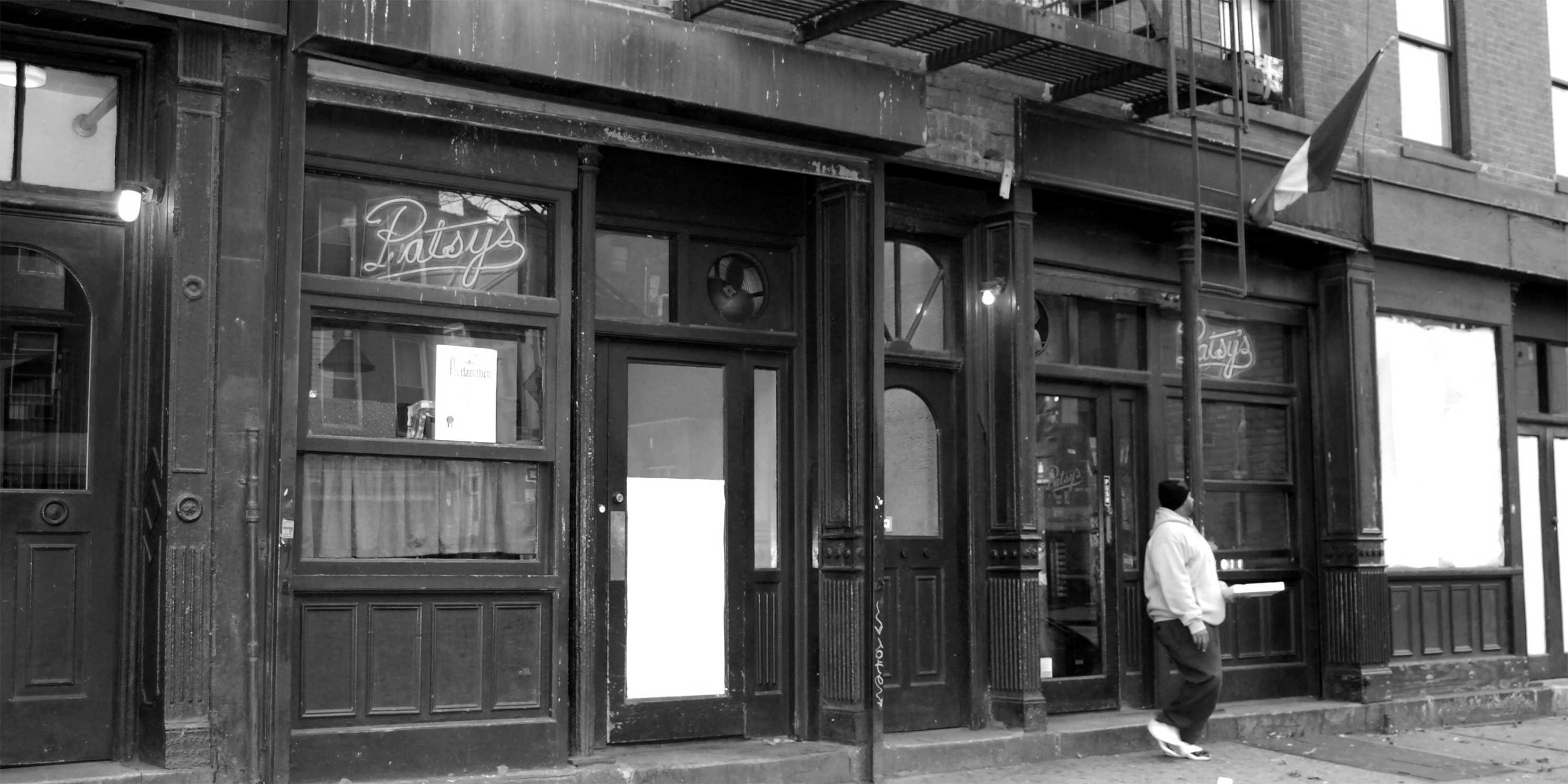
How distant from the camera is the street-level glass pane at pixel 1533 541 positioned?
14.3m

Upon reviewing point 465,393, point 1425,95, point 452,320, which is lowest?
point 465,393

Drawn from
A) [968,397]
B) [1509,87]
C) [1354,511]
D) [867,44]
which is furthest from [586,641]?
[1509,87]

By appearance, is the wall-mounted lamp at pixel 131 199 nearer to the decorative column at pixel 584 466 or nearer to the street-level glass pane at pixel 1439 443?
the decorative column at pixel 584 466

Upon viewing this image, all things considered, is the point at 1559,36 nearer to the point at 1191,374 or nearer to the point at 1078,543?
the point at 1191,374

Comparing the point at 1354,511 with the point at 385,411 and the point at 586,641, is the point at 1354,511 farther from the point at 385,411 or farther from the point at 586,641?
the point at 385,411

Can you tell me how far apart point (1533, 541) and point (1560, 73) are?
4.63m

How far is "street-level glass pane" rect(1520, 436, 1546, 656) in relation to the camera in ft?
46.8

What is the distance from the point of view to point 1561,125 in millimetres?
15109

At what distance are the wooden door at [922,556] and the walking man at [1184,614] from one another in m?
1.35

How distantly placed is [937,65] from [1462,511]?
22.6 ft

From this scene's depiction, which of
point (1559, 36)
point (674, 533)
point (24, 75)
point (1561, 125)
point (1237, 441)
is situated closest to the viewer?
point (24, 75)

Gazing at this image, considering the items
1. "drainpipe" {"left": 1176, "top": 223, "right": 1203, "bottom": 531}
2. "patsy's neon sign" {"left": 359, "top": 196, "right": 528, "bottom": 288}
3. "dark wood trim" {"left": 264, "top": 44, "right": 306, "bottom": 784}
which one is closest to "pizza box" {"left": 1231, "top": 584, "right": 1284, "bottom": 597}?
"drainpipe" {"left": 1176, "top": 223, "right": 1203, "bottom": 531}

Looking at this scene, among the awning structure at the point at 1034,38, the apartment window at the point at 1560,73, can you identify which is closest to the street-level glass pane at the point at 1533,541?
the apartment window at the point at 1560,73

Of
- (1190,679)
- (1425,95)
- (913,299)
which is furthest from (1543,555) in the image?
(913,299)
